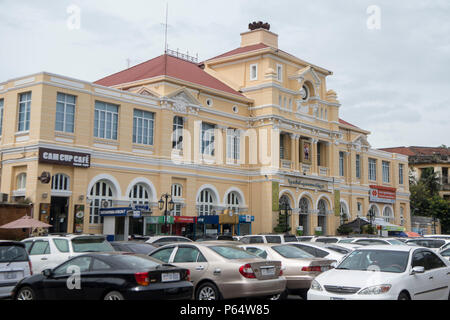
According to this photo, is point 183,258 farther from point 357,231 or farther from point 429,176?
point 429,176

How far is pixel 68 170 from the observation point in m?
31.2

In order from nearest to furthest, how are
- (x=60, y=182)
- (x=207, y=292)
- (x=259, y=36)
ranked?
(x=207, y=292) → (x=60, y=182) → (x=259, y=36)

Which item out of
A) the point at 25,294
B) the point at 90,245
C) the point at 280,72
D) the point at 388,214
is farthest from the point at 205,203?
the point at 25,294

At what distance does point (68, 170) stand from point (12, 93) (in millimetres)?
5816

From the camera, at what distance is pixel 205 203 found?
1569 inches

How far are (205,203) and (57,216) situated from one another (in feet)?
39.7

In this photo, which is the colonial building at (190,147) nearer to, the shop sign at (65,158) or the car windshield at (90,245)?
the shop sign at (65,158)

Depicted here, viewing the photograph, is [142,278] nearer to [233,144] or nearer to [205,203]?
[205,203]

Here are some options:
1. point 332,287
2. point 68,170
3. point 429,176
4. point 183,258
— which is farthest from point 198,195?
point 429,176

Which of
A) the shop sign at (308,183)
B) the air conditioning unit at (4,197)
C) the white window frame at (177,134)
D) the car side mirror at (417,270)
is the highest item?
the white window frame at (177,134)

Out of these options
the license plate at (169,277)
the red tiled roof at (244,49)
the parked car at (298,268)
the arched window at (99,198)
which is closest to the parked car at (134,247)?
the parked car at (298,268)

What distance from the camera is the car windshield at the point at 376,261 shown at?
11.1 meters

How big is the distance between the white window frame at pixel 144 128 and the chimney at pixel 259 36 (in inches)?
641

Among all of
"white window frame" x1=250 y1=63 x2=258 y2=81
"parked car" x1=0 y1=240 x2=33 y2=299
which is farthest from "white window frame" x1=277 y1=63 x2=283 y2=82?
"parked car" x1=0 y1=240 x2=33 y2=299
